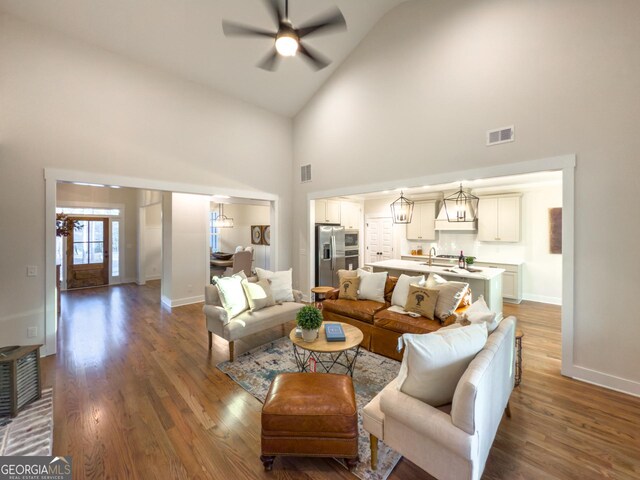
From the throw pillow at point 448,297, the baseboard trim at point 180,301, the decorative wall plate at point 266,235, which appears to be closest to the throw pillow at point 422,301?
the throw pillow at point 448,297

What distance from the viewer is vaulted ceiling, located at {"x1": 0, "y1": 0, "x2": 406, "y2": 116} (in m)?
3.51

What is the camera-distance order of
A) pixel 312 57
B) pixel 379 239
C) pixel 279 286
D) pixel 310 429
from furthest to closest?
1. pixel 379 239
2. pixel 279 286
3. pixel 312 57
4. pixel 310 429

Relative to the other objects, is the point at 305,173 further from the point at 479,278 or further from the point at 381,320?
the point at 479,278

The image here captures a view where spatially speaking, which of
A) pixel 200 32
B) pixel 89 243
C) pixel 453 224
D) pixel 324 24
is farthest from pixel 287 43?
pixel 89 243

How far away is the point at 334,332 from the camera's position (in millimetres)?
2812

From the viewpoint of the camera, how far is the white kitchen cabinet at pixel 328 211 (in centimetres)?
674

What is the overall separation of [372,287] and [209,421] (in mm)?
2594

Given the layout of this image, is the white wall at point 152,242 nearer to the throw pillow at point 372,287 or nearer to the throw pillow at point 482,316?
the throw pillow at point 372,287

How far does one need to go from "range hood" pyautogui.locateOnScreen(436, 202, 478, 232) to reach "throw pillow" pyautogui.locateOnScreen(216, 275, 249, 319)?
5.34 meters

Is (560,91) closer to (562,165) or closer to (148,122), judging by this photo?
(562,165)

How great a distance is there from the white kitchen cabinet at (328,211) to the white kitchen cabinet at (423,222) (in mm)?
Answer: 2111

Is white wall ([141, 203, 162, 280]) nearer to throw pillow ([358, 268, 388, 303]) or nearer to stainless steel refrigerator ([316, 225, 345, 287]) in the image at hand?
stainless steel refrigerator ([316, 225, 345, 287])

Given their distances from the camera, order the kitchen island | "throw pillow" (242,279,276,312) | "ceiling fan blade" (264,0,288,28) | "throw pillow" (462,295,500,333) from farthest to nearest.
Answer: the kitchen island
"throw pillow" (242,279,276,312)
"ceiling fan blade" (264,0,288,28)
"throw pillow" (462,295,500,333)

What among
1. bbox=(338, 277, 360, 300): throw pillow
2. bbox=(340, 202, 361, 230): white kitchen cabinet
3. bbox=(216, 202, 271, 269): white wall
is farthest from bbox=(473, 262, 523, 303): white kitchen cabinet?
bbox=(216, 202, 271, 269): white wall
